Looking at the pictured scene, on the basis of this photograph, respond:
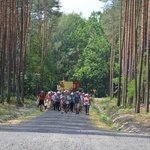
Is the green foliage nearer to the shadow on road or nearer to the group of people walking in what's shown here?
the group of people walking

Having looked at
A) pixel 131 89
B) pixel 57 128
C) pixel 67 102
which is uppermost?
pixel 131 89

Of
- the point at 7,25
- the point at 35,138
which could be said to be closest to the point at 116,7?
the point at 7,25

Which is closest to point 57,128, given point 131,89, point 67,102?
point 67,102

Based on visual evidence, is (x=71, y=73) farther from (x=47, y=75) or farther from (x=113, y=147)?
(x=113, y=147)

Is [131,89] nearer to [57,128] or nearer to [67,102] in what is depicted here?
[67,102]

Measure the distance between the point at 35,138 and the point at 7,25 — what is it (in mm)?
33270

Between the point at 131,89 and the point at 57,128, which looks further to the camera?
the point at 131,89

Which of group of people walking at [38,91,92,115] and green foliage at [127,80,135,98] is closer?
group of people walking at [38,91,92,115]

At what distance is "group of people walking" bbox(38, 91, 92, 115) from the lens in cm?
4206

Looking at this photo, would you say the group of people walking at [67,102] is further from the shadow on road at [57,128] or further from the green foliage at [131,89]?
the shadow on road at [57,128]

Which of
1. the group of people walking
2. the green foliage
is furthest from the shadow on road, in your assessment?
the green foliage

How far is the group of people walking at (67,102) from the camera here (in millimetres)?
42062

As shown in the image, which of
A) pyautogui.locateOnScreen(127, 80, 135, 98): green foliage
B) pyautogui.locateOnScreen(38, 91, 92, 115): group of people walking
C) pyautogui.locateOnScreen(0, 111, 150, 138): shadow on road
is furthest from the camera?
pyautogui.locateOnScreen(127, 80, 135, 98): green foliage

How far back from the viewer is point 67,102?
4359 centimetres
